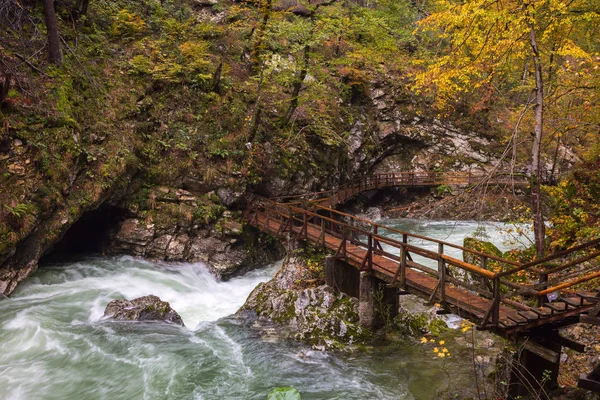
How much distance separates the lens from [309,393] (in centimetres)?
767

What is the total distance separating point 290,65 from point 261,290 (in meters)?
10.3

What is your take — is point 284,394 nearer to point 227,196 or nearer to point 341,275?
point 341,275

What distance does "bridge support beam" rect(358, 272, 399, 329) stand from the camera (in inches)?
385

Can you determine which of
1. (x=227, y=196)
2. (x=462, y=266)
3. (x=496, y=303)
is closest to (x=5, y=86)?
(x=227, y=196)

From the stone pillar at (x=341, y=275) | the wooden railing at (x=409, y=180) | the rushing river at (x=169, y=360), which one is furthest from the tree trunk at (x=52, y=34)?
the wooden railing at (x=409, y=180)

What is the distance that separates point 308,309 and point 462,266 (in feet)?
16.3

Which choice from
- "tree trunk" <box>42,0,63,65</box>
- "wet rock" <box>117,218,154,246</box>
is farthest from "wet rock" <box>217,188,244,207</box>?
"tree trunk" <box>42,0,63,65</box>

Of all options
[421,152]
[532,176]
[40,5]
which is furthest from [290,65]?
[421,152]

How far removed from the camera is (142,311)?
34.3 ft

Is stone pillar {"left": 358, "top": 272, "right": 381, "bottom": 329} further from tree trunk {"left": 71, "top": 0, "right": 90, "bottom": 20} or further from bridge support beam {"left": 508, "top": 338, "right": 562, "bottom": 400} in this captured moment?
tree trunk {"left": 71, "top": 0, "right": 90, "bottom": 20}

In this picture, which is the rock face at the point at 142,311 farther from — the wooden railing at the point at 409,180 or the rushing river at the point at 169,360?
the wooden railing at the point at 409,180

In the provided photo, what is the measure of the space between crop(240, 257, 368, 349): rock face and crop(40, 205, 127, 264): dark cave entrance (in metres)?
6.97

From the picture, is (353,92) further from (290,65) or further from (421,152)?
(290,65)

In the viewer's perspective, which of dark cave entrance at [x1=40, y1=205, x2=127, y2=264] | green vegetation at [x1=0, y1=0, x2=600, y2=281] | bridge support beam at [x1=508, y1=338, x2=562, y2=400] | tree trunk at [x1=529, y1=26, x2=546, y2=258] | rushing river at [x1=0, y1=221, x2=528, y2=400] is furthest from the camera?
dark cave entrance at [x1=40, y1=205, x2=127, y2=264]
